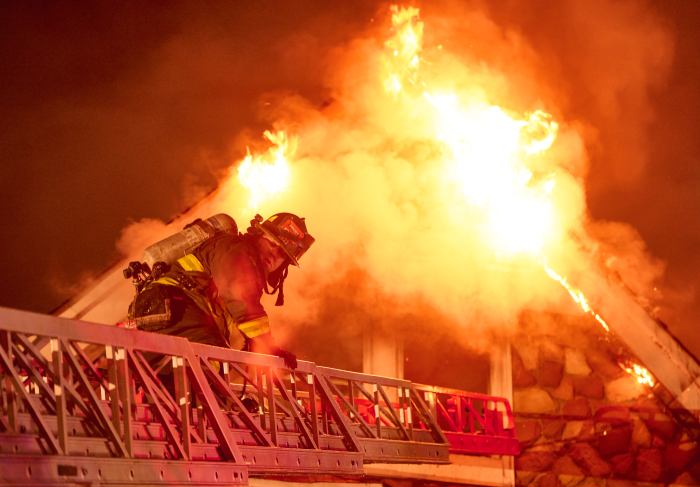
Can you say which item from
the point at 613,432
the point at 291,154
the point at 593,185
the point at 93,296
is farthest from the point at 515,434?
the point at 93,296

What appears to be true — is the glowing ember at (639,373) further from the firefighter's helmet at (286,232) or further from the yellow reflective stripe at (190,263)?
the yellow reflective stripe at (190,263)

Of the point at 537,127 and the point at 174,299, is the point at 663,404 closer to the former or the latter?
the point at 537,127

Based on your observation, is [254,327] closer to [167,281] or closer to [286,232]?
[167,281]

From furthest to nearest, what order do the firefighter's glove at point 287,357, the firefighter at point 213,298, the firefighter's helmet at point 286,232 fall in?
the firefighter's helmet at point 286,232, the firefighter's glove at point 287,357, the firefighter at point 213,298

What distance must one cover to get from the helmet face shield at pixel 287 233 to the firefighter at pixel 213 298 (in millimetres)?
169

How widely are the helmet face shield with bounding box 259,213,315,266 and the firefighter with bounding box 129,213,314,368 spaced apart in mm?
169

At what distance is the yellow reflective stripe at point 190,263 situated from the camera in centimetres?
616

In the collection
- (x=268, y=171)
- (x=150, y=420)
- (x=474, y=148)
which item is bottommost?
(x=150, y=420)

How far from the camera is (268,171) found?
10.4 m

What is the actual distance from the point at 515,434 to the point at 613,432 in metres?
1.31

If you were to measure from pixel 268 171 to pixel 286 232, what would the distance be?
3.74m

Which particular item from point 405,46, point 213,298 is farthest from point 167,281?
point 405,46

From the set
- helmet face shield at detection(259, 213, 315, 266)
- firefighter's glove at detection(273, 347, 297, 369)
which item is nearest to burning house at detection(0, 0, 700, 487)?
helmet face shield at detection(259, 213, 315, 266)

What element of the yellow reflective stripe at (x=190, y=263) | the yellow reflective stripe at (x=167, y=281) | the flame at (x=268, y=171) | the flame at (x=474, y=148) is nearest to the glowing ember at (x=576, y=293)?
the flame at (x=474, y=148)
